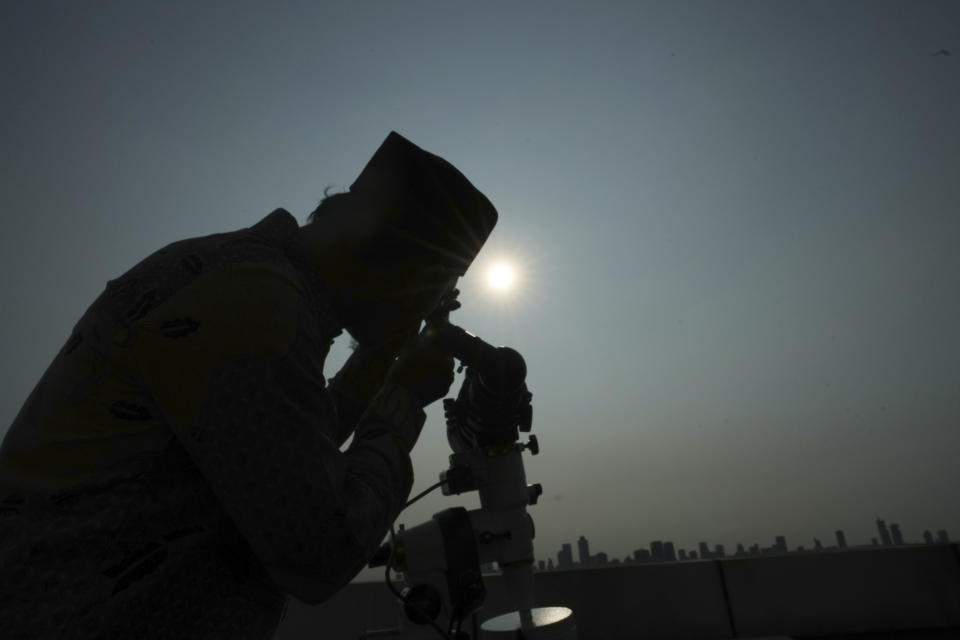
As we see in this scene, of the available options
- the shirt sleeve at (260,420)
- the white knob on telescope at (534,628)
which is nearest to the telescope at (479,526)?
the white knob on telescope at (534,628)

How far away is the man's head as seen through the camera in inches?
52.9

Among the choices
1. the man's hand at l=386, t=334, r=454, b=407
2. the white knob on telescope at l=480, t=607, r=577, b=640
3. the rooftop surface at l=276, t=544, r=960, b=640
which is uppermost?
the man's hand at l=386, t=334, r=454, b=407

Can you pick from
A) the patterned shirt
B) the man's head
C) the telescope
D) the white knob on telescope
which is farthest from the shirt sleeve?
the white knob on telescope

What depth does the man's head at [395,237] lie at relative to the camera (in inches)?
52.9

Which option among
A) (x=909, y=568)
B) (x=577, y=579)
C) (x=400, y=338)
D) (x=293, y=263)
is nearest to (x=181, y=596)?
(x=293, y=263)

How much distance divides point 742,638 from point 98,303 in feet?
11.9

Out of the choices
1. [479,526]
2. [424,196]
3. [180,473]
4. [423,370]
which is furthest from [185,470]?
[479,526]

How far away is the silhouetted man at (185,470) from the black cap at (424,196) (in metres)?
0.40

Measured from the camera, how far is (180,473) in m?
0.95

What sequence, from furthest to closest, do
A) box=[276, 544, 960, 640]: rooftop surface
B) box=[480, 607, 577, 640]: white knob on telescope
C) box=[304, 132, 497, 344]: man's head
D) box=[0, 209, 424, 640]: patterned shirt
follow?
box=[276, 544, 960, 640]: rooftop surface, box=[480, 607, 577, 640]: white knob on telescope, box=[304, 132, 497, 344]: man's head, box=[0, 209, 424, 640]: patterned shirt

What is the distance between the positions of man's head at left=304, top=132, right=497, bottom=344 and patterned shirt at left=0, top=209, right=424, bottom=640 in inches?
12.4

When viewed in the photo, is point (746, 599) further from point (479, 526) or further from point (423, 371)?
point (423, 371)

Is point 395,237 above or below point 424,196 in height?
below

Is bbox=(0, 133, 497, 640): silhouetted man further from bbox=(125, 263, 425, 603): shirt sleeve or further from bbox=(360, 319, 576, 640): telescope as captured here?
bbox=(360, 319, 576, 640): telescope
